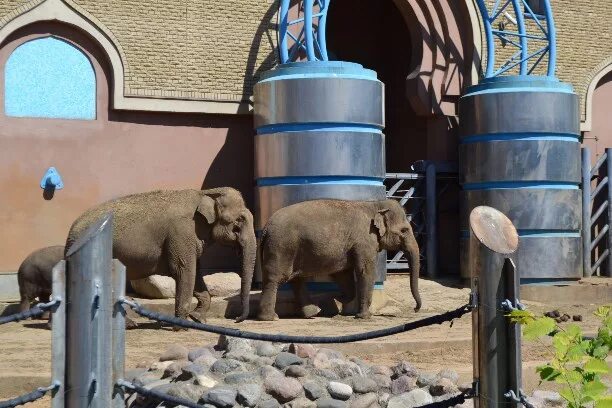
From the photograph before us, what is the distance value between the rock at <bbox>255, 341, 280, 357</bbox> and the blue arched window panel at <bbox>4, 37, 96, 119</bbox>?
794cm

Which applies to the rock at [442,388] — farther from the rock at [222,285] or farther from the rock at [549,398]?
the rock at [222,285]

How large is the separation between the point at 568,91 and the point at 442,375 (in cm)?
880

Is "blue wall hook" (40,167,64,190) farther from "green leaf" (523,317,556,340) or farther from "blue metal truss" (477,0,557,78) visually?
"green leaf" (523,317,556,340)

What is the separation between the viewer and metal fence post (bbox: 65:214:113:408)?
466cm

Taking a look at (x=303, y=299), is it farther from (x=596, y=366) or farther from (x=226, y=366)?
(x=596, y=366)

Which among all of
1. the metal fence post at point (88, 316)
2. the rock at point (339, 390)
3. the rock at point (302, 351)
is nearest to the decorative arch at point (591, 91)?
the rock at point (302, 351)

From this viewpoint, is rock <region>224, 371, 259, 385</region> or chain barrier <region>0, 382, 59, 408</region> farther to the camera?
rock <region>224, 371, 259, 385</region>

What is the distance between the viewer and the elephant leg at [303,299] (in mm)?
13234

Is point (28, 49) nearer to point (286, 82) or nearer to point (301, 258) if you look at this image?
point (286, 82)

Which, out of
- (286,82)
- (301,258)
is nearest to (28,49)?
(286,82)

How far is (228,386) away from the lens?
743cm

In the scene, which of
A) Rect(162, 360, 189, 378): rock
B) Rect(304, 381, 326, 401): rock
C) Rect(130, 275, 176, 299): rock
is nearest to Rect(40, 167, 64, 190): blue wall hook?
Rect(130, 275, 176, 299): rock

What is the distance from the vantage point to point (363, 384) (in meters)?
7.74

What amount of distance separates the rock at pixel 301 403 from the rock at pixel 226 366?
0.48 m
